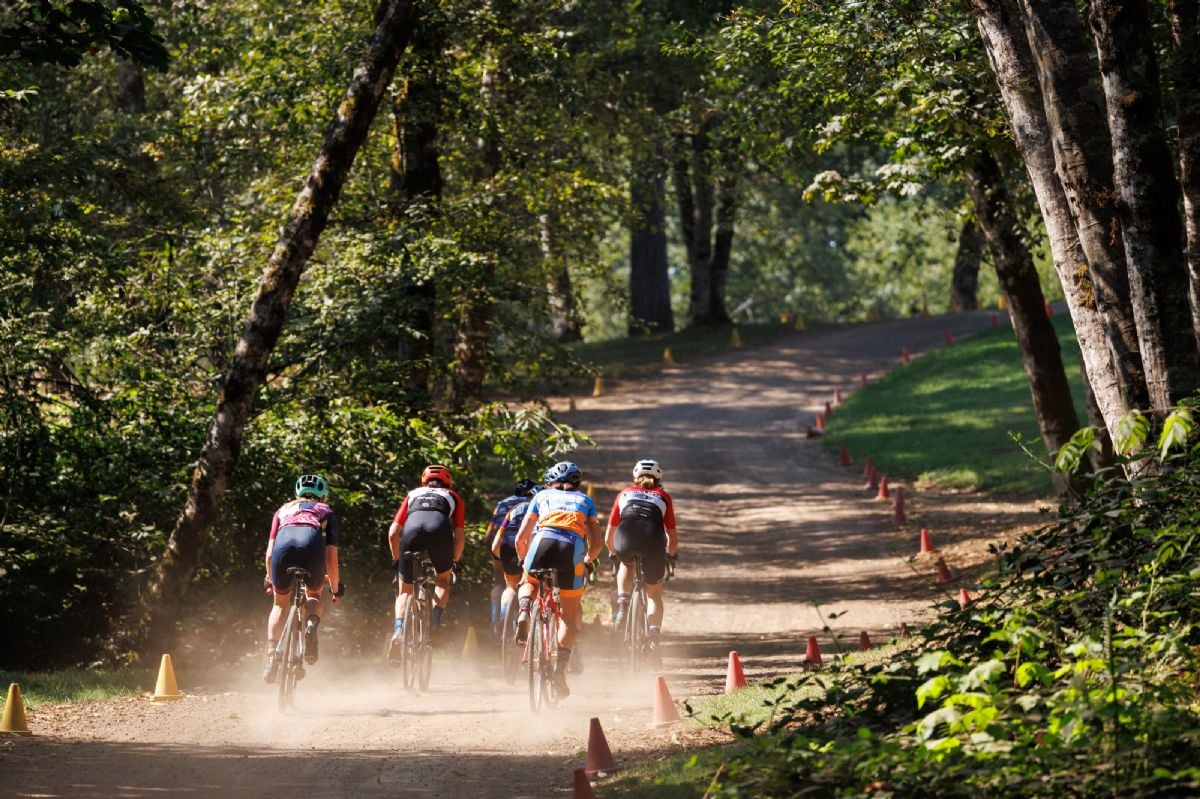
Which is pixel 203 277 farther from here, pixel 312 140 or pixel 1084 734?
pixel 1084 734

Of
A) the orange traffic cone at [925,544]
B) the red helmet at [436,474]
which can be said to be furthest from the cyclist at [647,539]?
the orange traffic cone at [925,544]

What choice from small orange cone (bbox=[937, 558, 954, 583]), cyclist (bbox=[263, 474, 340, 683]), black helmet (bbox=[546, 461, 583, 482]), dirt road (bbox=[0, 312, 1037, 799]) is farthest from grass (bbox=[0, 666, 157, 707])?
small orange cone (bbox=[937, 558, 954, 583])

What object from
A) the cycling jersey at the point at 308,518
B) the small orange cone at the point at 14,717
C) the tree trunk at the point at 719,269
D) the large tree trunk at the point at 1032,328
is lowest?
the small orange cone at the point at 14,717

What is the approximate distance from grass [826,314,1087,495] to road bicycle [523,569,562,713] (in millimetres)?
11574

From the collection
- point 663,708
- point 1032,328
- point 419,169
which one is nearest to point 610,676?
point 663,708

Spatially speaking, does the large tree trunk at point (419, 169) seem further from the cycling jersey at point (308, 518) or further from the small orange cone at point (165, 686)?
the small orange cone at point (165, 686)

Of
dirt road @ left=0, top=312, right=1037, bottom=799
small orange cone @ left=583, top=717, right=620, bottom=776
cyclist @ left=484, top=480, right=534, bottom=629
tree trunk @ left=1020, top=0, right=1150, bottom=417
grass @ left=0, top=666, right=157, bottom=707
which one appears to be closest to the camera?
tree trunk @ left=1020, top=0, right=1150, bottom=417

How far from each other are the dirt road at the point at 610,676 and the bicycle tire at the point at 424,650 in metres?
0.32

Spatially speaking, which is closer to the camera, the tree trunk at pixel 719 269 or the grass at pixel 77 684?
the grass at pixel 77 684

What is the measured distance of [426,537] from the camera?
43.2 feet

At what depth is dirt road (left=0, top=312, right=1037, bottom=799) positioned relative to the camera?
9.53 meters

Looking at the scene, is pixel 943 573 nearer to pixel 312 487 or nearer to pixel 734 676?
pixel 734 676

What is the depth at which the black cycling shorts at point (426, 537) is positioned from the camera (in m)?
13.2

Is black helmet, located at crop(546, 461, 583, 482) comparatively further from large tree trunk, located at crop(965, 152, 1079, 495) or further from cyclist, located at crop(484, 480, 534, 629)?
large tree trunk, located at crop(965, 152, 1079, 495)
